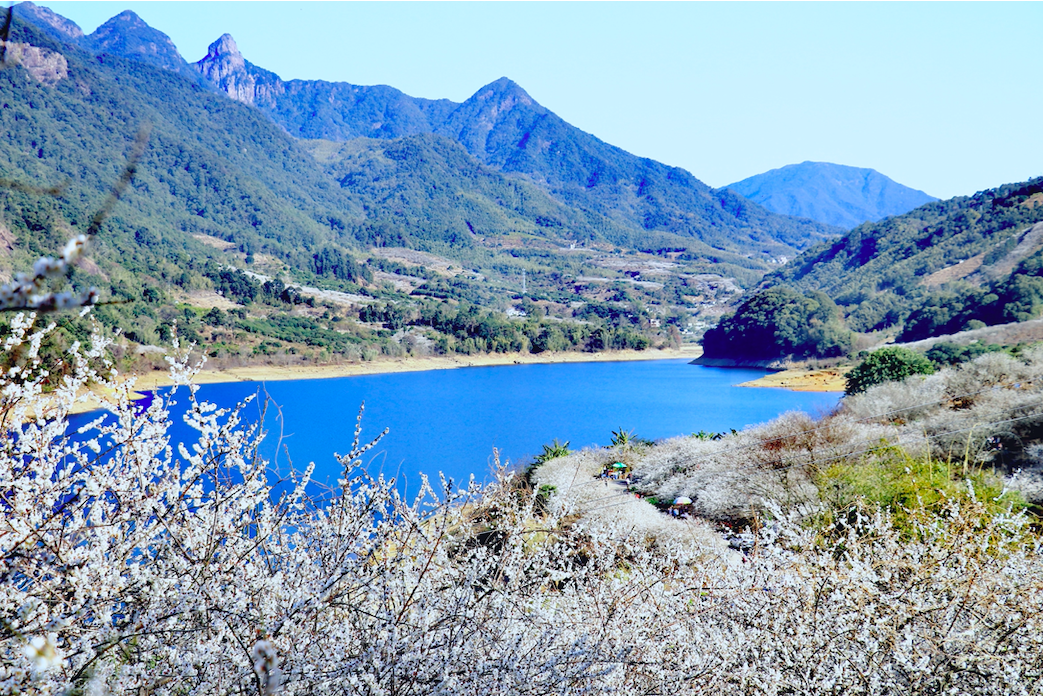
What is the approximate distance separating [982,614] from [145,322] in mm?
53503

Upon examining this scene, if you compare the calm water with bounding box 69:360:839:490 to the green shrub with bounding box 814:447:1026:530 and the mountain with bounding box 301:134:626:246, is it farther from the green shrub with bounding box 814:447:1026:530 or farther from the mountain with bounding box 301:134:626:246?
the mountain with bounding box 301:134:626:246

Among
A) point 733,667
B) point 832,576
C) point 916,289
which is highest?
point 916,289

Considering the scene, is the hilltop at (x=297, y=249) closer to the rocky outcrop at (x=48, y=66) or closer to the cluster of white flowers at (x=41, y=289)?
the cluster of white flowers at (x=41, y=289)

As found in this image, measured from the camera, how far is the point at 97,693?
1.25m

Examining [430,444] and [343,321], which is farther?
→ [343,321]

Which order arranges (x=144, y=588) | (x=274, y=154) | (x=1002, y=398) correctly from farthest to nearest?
(x=274, y=154)
(x=1002, y=398)
(x=144, y=588)

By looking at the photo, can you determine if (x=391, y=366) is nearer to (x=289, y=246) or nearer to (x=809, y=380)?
(x=809, y=380)

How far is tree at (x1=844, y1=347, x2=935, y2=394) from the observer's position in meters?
21.3

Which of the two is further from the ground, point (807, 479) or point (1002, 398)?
point (1002, 398)

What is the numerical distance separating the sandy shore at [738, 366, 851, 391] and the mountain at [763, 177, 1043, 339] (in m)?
6.85

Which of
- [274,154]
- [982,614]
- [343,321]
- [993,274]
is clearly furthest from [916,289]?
[274,154]

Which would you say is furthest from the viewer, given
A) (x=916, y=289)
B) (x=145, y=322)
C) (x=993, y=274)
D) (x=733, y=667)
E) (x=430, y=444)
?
(x=916, y=289)

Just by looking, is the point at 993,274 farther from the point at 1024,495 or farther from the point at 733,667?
the point at 733,667

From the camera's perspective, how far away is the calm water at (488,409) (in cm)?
2370
